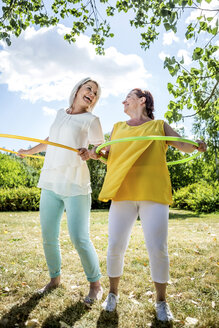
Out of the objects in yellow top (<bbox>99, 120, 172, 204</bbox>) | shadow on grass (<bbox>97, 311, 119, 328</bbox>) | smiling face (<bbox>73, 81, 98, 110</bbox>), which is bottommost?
shadow on grass (<bbox>97, 311, 119, 328</bbox>)

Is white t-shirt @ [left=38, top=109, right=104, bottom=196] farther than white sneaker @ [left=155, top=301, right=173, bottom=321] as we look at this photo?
Yes

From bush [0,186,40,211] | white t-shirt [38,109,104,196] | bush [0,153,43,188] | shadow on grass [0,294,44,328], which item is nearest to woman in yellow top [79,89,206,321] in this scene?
white t-shirt [38,109,104,196]

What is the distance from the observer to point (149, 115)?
9.45 ft

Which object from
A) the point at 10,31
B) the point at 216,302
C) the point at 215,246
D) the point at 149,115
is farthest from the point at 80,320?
the point at 10,31

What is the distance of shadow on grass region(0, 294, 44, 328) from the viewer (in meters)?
2.44

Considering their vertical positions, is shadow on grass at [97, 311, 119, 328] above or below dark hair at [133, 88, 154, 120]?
below

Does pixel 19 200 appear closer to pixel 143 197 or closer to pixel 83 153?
pixel 83 153

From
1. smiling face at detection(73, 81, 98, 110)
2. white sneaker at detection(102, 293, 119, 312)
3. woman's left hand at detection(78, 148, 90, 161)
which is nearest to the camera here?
white sneaker at detection(102, 293, 119, 312)

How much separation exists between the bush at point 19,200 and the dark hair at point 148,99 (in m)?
9.57

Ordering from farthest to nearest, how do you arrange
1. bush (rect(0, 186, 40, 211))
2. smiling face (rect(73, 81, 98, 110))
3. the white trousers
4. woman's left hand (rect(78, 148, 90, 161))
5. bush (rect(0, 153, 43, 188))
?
bush (rect(0, 153, 43, 188))
bush (rect(0, 186, 40, 211))
smiling face (rect(73, 81, 98, 110))
woman's left hand (rect(78, 148, 90, 161))
the white trousers

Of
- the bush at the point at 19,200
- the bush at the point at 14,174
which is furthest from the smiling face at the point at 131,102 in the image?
the bush at the point at 14,174

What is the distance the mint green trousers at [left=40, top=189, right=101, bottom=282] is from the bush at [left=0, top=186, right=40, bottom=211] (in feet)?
29.3

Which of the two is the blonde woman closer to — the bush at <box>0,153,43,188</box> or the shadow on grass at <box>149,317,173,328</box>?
the shadow on grass at <box>149,317,173,328</box>

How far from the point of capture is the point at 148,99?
2.83 meters
